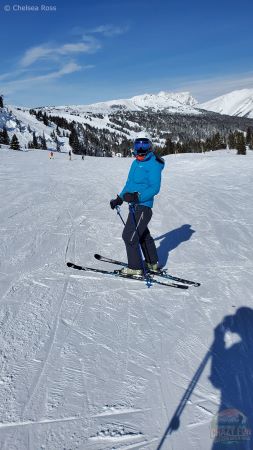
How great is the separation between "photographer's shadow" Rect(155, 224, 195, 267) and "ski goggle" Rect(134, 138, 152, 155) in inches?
84.1

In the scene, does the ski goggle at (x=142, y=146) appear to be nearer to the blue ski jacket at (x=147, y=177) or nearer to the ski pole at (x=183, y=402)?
the blue ski jacket at (x=147, y=177)

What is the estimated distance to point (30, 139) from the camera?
14062 cm

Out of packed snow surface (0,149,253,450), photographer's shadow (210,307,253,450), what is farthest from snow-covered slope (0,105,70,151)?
photographer's shadow (210,307,253,450)

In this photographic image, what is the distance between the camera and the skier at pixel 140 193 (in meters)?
5.34

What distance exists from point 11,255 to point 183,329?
12.8ft

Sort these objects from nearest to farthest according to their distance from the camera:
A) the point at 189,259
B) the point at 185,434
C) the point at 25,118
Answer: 1. the point at 185,434
2. the point at 189,259
3. the point at 25,118

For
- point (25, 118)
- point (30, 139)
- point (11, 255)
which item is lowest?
point (11, 255)

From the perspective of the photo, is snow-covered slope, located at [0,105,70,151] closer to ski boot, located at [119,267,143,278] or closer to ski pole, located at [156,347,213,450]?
ski boot, located at [119,267,143,278]

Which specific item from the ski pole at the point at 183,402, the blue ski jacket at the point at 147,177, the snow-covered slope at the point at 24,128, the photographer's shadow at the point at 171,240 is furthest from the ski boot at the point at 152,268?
the snow-covered slope at the point at 24,128

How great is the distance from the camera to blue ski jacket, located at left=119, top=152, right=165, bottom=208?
5371 millimetres

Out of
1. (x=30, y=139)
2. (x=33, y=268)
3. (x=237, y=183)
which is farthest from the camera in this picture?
(x=30, y=139)

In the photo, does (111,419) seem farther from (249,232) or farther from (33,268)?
(249,232)

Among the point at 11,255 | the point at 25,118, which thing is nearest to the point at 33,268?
the point at 11,255

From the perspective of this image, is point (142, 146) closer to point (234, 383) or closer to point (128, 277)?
point (128, 277)
